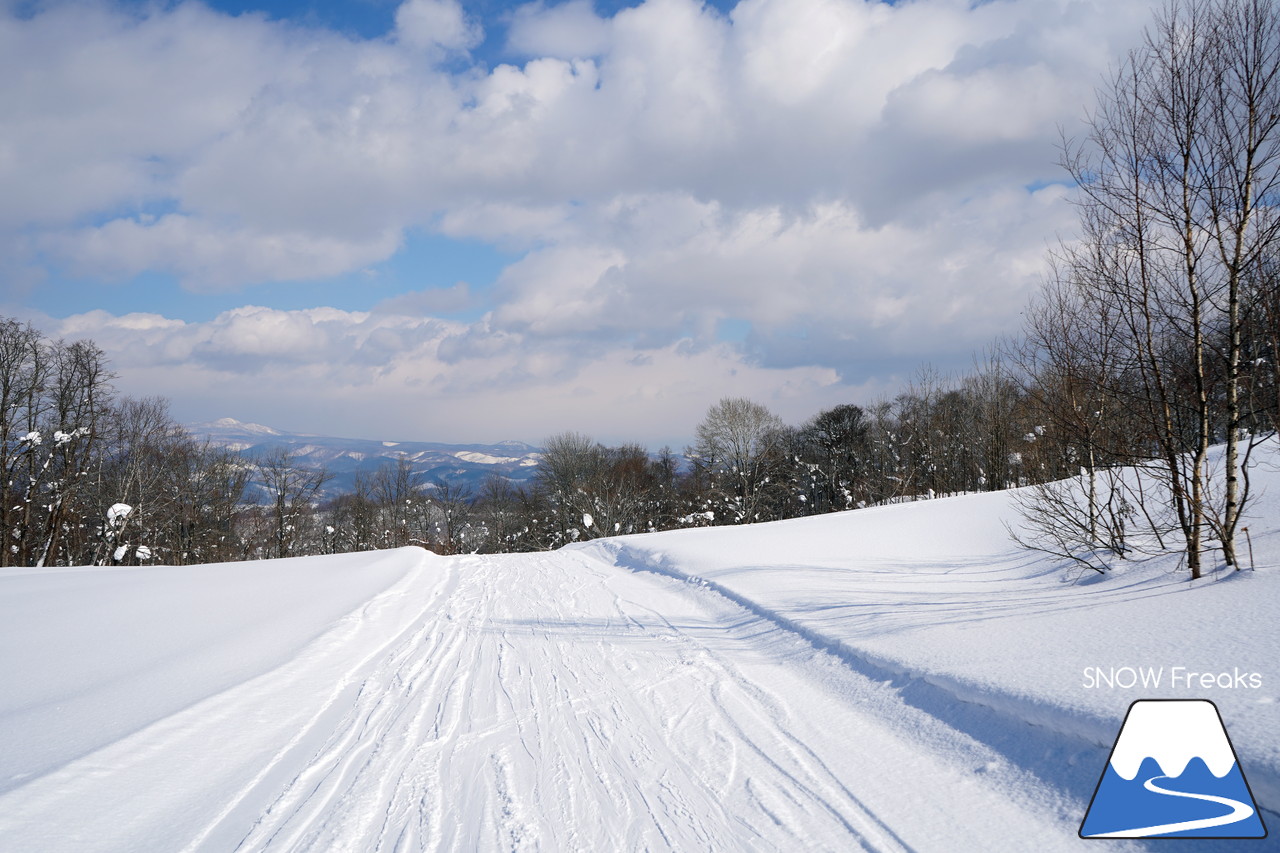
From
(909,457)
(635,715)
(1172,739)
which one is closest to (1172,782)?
(1172,739)

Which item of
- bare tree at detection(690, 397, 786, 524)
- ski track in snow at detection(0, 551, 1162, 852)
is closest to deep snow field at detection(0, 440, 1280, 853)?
ski track in snow at detection(0, 551, 1162, 852)

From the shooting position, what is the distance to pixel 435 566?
1487 centimetres

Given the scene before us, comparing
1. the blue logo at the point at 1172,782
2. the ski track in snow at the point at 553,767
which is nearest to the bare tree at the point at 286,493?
the ski track in snow at the point at 553,767

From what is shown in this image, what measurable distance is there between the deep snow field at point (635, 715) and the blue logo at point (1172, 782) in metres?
0.07

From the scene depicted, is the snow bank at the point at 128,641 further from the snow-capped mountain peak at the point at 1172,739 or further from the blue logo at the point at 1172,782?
the snow-capped mountain peak at the point at 1172,739

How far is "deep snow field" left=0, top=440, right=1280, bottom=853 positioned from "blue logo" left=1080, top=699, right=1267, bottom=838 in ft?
0.22

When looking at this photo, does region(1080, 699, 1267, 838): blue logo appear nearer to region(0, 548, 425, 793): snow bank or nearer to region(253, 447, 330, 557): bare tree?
region(0, 548, 425, 793): snow bank

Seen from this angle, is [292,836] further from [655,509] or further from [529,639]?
[655,509]

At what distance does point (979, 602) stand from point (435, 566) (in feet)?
40.1

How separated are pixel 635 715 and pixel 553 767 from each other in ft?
3.12

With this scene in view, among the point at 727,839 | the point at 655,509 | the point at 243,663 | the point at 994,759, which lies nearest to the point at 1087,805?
the point at 994,759

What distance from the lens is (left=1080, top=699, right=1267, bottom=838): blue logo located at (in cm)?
270

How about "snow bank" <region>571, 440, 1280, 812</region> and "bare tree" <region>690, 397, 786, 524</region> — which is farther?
"bare tree" <region>690, 397, 786, 524</region>

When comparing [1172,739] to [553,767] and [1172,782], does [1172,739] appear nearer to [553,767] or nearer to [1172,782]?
[1172,782]
